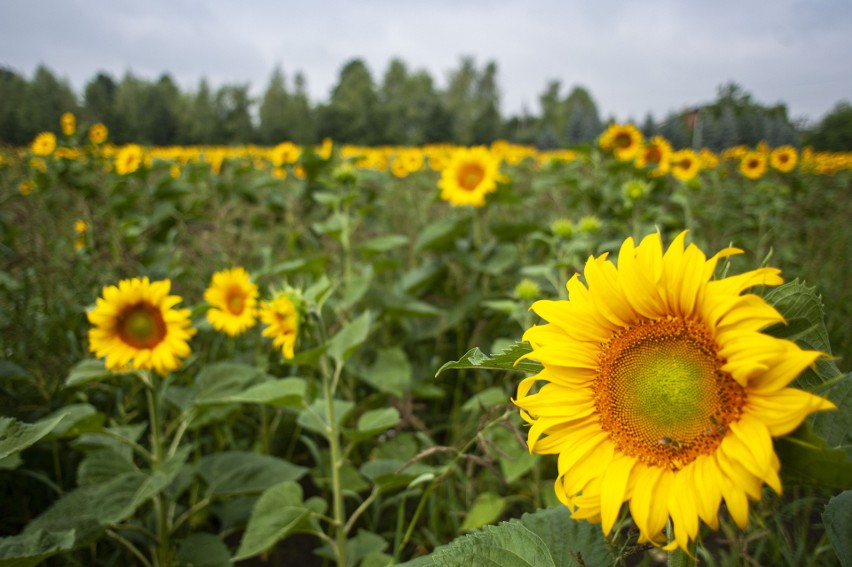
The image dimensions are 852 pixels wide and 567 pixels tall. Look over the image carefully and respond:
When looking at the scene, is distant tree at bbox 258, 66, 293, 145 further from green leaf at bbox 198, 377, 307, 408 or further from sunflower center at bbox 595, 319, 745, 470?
sunflower center at bbox 595, 319, 745, 470

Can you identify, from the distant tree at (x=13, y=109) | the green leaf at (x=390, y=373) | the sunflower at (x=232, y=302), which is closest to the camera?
the sunflower at (x=232, y=302)

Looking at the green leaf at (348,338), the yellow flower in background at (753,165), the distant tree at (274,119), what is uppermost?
the distant tree at (274,119)

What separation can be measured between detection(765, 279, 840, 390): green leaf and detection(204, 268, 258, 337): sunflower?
1.57 meters

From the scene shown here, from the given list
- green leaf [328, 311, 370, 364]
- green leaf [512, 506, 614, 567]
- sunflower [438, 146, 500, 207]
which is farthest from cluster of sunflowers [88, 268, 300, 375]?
sunflower [438, 146, 500, 207]

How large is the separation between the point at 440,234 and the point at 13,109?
5262mm

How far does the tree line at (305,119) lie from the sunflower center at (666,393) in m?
2.60

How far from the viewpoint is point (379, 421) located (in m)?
1.51

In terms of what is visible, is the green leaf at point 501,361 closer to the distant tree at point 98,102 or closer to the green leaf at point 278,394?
the green leaf at point 278,394

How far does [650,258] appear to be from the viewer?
0.69 meters

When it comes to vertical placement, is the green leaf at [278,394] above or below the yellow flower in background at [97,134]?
below

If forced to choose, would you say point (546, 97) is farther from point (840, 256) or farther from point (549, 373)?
point (549, 373)

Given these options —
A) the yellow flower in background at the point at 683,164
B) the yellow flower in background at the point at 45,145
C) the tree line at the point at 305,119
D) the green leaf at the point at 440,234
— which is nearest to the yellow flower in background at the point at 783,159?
the tree line at the point at 305,119

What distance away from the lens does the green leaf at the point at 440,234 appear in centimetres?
278

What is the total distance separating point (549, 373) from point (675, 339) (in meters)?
0.16
